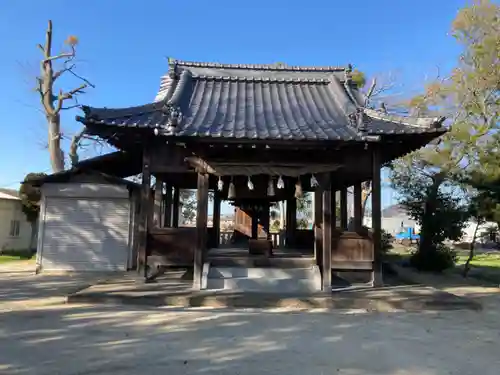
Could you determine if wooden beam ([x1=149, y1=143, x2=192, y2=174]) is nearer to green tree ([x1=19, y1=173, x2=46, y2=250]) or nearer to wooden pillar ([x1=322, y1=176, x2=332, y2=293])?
wooden pillar ([x1=322, y1=176, x2=332, y2=293])

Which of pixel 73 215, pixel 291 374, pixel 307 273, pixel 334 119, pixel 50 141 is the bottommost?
pixel 291 374

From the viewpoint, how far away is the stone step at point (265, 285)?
848cm

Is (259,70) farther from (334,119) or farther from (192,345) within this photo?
(192,345)

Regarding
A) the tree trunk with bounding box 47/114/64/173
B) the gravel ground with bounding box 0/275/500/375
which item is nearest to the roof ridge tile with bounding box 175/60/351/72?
the gravel ground with bounding box 0/275/500/375

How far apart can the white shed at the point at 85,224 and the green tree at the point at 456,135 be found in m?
10.4

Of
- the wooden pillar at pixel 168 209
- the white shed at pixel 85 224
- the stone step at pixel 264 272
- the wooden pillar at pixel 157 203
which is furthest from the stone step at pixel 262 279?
the white shed at pixel 85 224

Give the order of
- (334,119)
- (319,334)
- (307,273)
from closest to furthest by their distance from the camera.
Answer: (319,334)
(307,273)
(334,119)

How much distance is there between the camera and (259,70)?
39.4 ft

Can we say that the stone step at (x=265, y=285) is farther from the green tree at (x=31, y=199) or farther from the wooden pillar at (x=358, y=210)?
the green tree at (x=31, y=199)

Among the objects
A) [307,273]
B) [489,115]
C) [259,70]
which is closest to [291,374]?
[307,273]

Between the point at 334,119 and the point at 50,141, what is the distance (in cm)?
1523

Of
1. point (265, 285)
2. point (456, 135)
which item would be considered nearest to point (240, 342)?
point (265, 285)

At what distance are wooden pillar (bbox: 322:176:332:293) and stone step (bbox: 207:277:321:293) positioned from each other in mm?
244

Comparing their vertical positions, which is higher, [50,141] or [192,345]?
[50,141]
